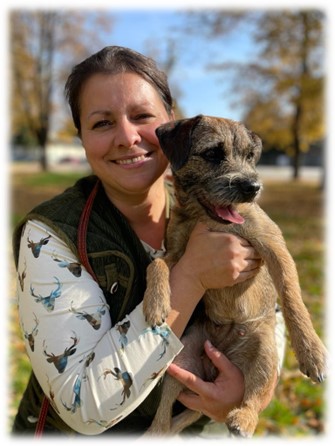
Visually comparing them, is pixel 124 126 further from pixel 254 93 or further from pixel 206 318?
pixel 254 93

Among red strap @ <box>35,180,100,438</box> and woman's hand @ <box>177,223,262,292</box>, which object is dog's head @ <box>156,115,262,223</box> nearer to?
woman's hand @ <box>177,223,262,292</box>

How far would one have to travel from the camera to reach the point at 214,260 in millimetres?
2670

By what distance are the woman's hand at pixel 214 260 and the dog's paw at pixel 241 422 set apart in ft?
2.34

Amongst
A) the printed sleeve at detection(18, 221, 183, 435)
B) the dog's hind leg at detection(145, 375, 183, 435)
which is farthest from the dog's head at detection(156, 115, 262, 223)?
the dog's hind leg at detection(145, 375, 183, 435)

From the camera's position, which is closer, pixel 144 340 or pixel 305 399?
pixel 144 340

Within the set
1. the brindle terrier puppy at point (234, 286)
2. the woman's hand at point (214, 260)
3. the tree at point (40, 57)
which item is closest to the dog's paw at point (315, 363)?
the brindle terrier puppy at point (234, 286)

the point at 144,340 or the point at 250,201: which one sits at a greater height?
the point at 250,201

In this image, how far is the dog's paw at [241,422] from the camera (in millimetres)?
2691

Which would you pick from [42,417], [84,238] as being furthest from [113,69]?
[42,417]

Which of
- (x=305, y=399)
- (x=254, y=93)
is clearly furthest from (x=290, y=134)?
(x=305, y=399)

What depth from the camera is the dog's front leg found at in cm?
243

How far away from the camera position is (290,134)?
23.2 meters

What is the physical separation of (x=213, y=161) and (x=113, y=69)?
0.87 m

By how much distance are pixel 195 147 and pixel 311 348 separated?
4.62 ft
